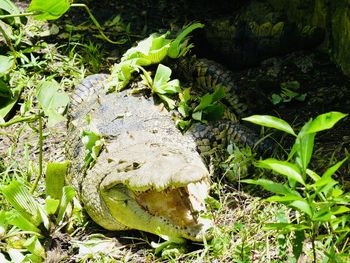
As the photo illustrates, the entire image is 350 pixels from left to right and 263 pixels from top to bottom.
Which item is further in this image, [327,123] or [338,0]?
[338,0]

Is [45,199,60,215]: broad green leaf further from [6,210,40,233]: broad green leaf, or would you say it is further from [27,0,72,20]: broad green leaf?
[27,0,72,20]: broad green leaf

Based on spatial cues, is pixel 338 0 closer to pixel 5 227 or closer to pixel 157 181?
pixel 157 181

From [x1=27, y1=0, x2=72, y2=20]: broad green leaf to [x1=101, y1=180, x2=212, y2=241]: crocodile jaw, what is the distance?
1.03 metres

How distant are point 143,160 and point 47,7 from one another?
994 mm

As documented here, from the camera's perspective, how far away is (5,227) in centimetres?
347

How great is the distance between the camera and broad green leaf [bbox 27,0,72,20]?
3.38 meters

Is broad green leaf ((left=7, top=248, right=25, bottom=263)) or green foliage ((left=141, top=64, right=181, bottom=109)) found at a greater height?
green foliage ((left=141, top=64, right=181, bottom=109))

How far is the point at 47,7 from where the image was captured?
3.40 metres

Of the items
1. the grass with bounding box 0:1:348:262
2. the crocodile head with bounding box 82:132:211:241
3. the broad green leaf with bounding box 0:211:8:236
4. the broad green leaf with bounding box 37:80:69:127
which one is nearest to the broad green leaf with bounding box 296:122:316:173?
the grass with bounding box 0:1:348:262

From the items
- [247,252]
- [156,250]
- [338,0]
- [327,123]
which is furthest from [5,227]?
[338,0]

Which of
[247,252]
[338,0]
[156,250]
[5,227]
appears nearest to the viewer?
[247,252]

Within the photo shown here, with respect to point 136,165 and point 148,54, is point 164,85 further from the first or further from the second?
point 136,165

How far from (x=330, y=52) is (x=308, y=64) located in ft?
0.58

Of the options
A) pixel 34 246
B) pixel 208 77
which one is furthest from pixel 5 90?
pixel 34 246
